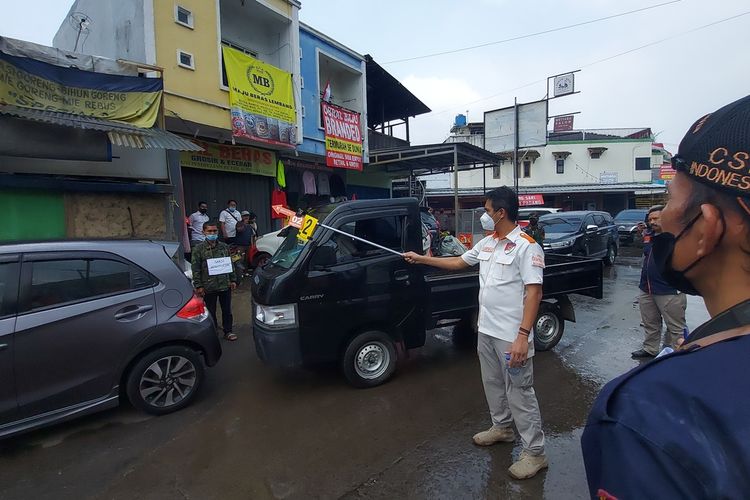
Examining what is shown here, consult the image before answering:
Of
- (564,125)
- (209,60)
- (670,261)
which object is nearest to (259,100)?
(209,60)

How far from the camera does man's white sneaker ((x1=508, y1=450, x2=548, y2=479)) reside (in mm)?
2846

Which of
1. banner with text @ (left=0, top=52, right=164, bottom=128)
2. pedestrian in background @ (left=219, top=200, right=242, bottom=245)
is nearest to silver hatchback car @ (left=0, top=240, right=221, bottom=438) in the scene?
banner with text @ (left=0, top=52, right=164, bottom=128)

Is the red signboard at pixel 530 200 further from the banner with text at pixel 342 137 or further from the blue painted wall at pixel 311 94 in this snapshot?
the blue painted wall at pixel 311 94

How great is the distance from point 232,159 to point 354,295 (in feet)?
26.8

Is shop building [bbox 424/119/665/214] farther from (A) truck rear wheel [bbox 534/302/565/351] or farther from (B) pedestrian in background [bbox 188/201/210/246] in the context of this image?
(A) truck rear wheel [bbox 534/302/565/351]

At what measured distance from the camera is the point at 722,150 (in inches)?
32.3

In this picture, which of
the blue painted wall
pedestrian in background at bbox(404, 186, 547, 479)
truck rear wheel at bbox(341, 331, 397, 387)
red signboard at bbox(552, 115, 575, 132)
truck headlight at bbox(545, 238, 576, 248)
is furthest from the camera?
red signboard at bbox(552, 115, 575, 132)

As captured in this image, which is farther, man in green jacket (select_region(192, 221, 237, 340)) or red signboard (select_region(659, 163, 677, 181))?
man in green jacket (select_region(192, 221, 237, 340))

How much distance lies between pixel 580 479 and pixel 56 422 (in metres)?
4.17

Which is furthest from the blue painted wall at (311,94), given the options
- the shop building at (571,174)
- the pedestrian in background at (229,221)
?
the shop building at (571,174)

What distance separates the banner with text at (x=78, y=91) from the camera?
6.38m

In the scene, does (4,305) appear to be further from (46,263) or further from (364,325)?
(364,325)

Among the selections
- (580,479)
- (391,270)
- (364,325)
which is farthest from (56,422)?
(580,479)

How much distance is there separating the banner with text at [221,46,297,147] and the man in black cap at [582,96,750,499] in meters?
10.1
